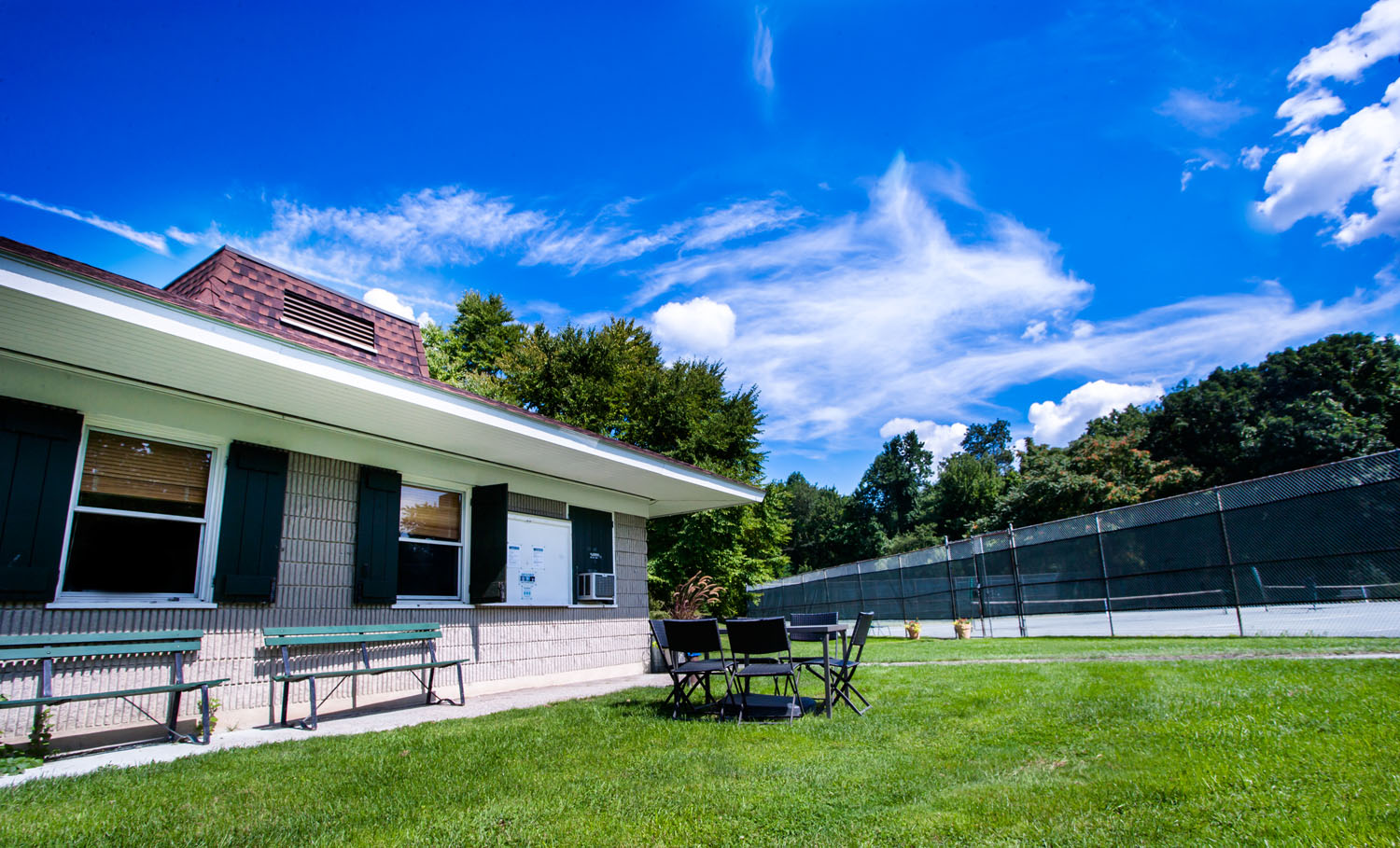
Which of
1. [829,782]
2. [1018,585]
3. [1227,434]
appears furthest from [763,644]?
[1227,434]

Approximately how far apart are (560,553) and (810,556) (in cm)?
5550

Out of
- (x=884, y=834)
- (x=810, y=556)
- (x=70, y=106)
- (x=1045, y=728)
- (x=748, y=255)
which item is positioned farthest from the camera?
(x=810, y=556)

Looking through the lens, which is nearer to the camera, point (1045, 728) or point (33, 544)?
point (1045, 728)

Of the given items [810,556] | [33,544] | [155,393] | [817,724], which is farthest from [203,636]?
[810,556]

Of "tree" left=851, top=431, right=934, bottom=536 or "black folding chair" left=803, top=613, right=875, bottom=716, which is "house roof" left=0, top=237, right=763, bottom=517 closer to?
"black folding chair" left=803, top=613, right=875, bottom=716

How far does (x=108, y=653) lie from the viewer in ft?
15.9

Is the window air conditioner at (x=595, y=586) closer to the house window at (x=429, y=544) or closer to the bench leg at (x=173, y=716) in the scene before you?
the house window at (x=429, y=544)

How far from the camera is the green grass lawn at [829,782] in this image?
2.62 metres

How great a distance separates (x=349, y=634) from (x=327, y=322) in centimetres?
350

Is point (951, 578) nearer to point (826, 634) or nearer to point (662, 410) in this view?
point (662, 410)

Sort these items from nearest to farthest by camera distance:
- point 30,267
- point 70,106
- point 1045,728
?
point 30,267
point 1045,728
point 70,106

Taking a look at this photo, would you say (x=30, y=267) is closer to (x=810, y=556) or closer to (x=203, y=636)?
(x=203, y=636)

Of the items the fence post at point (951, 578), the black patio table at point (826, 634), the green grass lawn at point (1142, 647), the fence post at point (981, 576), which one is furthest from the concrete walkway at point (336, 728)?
the fence post at point (951, 578)

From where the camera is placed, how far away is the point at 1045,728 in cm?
435
